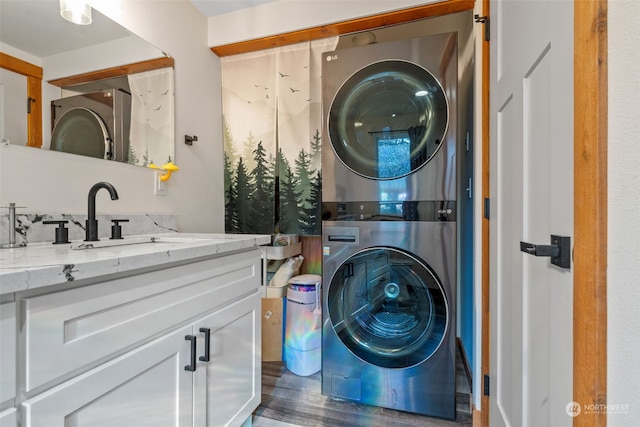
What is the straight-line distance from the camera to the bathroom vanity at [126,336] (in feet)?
1.89

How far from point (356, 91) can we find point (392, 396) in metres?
1.66

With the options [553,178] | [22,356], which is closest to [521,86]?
[553,178]

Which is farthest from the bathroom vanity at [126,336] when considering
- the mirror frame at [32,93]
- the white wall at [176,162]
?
the mirror frame at [32,93]

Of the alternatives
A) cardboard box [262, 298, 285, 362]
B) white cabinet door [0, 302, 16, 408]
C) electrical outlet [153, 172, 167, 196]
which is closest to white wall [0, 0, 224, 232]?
electrical outlet [153, 172, 167, 196]

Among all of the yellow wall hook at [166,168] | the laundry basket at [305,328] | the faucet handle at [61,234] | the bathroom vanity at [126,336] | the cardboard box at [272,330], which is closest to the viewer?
the bathroom vanity at [126,336]

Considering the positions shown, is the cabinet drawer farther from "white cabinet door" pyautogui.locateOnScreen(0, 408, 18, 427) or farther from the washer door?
the washer door

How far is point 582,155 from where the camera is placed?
0.54m

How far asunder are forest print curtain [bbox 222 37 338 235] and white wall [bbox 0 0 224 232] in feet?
0.39

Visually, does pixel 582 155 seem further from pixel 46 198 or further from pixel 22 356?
pixel 46 198

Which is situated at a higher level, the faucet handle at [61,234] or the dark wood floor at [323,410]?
the faucet handle at [61,234]

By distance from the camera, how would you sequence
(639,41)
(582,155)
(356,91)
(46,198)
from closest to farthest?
(639,41)
(582,155)
(46,198)
(356,91)

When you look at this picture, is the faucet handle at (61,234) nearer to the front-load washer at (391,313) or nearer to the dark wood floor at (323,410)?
the front-load washer at (391,313)

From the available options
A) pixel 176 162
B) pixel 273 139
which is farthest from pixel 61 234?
pixel 273 139

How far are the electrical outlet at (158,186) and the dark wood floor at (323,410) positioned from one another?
4.42 feet
